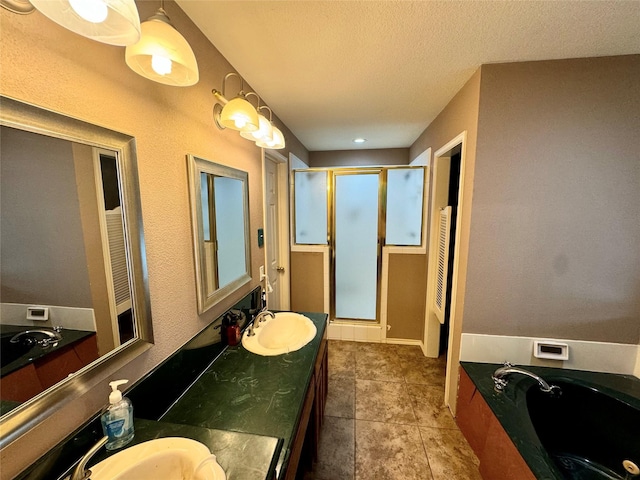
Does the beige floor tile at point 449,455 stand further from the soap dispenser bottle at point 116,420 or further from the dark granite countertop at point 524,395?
the soap dispenser bottle at point 116,420

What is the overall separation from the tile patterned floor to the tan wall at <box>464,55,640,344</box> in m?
0.82

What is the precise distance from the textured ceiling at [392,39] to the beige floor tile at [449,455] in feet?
7.90

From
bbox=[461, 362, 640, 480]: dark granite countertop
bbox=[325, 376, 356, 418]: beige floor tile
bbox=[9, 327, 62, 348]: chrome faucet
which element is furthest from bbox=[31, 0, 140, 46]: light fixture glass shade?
bbox=[325, 376, 356, 418]: beige floor tile

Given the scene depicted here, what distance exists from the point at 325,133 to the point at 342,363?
8.21ft

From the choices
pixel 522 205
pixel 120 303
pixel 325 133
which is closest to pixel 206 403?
pixel 120 303

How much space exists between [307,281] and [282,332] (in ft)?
3.95

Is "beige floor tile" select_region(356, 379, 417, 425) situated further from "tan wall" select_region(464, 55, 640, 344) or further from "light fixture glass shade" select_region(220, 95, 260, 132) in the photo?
"light fixture glass shade" select_region(220, 95, 260, 132)

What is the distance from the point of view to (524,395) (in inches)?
56.2

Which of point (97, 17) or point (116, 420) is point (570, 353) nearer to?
point (116, 420)

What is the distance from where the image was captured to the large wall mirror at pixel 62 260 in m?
0.56

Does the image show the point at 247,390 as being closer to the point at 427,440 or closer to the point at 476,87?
the point at 427,440

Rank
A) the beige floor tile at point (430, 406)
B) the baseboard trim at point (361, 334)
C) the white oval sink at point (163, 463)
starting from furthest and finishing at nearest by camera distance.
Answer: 1. the baseboard trim at point (361, 334)
2. the beige floor tile at point (430, 406)
3. the white oval sink at point (163, 463)

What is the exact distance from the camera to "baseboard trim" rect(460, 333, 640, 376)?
158cm

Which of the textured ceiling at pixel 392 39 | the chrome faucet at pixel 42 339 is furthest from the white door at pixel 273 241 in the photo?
the chrome faucet at pixel 42 339
